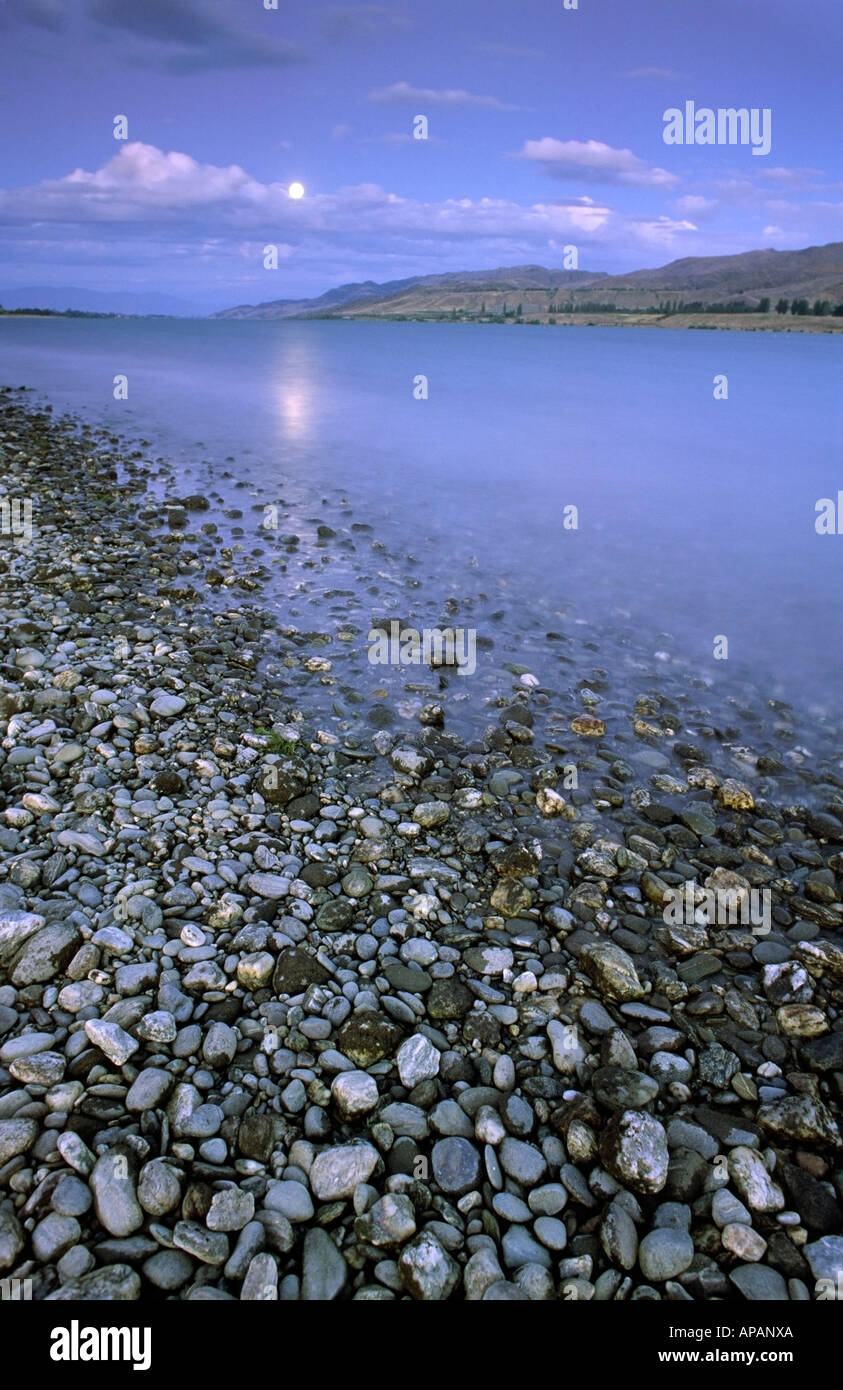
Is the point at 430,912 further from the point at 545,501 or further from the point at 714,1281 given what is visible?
the point at 545,501

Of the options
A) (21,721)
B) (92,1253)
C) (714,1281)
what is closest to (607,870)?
(714,1281)

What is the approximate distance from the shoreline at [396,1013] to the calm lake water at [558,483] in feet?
13.5

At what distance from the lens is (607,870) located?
5453 mm

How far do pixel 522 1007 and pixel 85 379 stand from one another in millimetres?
47460

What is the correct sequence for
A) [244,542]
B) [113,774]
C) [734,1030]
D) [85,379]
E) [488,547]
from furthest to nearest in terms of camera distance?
1. [85,379]
2. [488,547]
3. [244,542]
4. [113,774]
5. [734,1030]

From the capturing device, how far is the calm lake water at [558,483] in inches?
450

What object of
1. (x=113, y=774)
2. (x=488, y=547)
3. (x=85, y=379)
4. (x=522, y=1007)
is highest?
(x=85, y=379)
